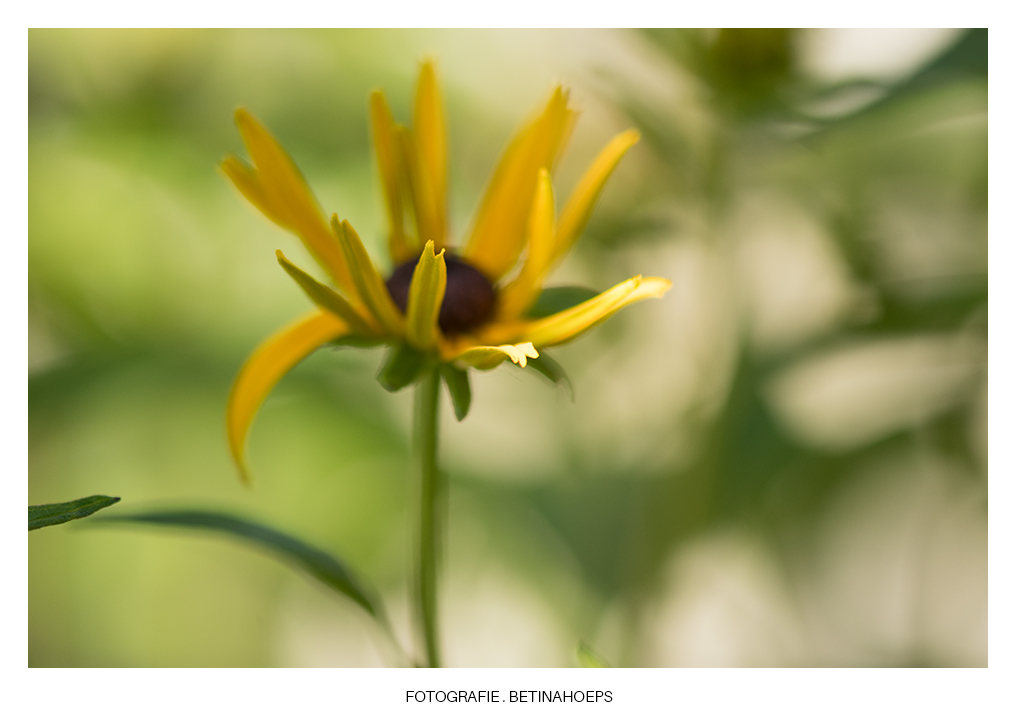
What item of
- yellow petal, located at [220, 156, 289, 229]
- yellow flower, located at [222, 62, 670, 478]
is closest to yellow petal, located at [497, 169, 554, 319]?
yellow flower, located at [222, 62, 670, 478]

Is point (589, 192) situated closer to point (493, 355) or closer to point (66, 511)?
point (493, 355)

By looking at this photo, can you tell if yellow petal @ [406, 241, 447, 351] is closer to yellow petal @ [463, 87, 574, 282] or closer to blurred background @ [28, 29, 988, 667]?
yellow petal @ [463, 87, 574, 282]

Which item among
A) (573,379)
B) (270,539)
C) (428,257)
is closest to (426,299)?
(428,257)

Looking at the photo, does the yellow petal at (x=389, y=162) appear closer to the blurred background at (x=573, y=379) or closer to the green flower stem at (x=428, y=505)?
the green flower stem at (x=428, y=505)
